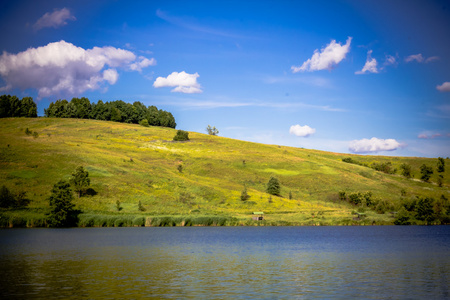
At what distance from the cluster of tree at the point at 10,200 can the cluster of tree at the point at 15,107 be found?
129m

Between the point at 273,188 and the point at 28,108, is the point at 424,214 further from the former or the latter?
the point at 28,108

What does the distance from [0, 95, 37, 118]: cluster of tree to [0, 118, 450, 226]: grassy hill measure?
30.3 metres

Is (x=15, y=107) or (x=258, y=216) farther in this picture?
(x=15, y=107)

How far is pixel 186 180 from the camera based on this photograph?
10300 centimetres

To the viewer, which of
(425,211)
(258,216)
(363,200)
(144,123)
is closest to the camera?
(258,216)

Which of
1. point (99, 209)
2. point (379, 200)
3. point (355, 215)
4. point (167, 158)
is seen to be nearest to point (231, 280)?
point (99, 209)

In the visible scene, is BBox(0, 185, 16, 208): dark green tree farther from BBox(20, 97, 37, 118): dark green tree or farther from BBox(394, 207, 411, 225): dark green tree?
BBox(20, 97, 37, 118): dark green tree

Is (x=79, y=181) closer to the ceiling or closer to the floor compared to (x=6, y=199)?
closer to the ceiling

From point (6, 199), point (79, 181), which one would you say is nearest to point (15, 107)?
point (79, 181)

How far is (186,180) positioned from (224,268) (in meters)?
73.1

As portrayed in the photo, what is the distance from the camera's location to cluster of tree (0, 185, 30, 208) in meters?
71.3

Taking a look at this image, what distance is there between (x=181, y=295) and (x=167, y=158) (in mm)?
107625

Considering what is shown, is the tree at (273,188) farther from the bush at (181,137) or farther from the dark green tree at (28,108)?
the dark green tree at (28,108)

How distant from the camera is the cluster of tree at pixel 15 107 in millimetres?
185375
